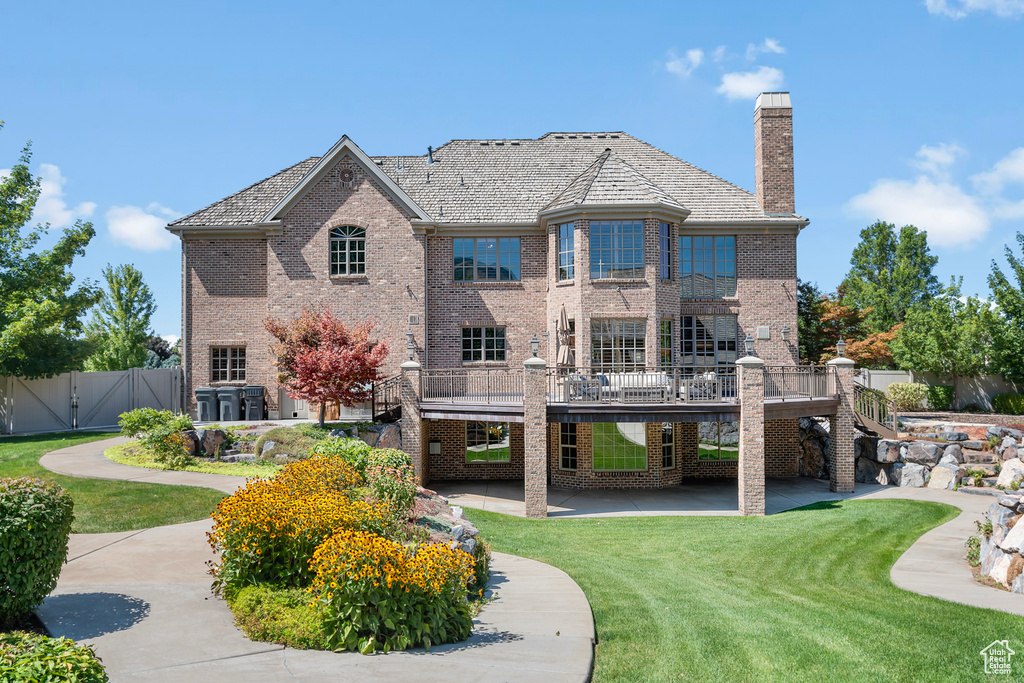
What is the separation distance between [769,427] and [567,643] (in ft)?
55.0

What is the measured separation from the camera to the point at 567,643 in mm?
7102

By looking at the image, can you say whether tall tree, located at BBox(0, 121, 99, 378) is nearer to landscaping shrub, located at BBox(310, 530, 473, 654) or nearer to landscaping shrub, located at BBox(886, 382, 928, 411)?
landscaping shrub, located at BBox(310, 530, 473, 654)

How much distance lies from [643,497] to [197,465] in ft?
40.0

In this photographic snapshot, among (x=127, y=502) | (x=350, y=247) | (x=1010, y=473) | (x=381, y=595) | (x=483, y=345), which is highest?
(x=350, y=247)

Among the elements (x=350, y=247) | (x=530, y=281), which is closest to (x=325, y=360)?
(x=350, y=247)

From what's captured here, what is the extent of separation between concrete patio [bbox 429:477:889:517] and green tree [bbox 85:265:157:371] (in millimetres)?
26785

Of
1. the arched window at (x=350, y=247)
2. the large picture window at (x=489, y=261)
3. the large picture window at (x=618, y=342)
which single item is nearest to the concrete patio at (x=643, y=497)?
the large picture window at (x=618, y=342)

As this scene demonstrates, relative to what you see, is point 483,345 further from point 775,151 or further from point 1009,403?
point 1009,403

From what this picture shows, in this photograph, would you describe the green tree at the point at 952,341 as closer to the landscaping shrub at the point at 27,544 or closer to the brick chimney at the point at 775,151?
the brick chimney at the point at 775,151

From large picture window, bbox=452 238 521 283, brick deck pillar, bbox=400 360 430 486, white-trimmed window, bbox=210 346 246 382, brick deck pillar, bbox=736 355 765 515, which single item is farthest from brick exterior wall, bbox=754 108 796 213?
white-trimmed window, bbox=210 346 246 382

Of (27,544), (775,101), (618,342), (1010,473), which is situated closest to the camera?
(27,544)

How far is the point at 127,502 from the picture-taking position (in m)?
12.0

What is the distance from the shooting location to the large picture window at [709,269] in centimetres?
2211

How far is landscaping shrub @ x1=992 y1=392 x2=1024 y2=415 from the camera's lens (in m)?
25.3
